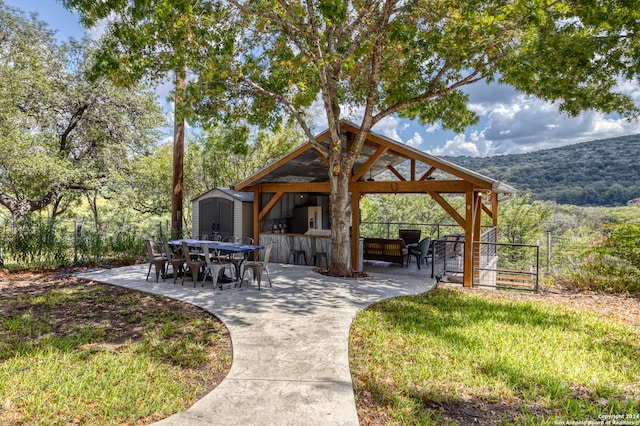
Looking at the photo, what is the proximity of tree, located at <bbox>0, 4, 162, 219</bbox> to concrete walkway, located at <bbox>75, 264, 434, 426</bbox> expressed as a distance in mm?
5795

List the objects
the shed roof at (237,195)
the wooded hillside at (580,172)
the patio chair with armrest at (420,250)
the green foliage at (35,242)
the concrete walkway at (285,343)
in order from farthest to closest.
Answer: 1. the wooded hillside at (580,172)
2. the shed roof at (237,195)
3. the patio chair with armrest at (420,250)
4. the green foliage at (35,242)
5. the concrete walkway at (285,343)

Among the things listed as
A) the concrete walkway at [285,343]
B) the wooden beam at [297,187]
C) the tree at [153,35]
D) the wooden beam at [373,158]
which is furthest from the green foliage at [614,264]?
the tree at [153,35]

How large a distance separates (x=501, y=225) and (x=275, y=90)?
70.9ft

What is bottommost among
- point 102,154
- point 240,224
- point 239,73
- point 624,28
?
point 240,224

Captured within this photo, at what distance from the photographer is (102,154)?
14.2 metres

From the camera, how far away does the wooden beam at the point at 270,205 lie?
1099cm

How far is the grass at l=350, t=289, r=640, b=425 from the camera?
3105mm

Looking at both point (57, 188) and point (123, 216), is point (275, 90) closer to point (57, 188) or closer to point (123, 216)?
point (57, 188)

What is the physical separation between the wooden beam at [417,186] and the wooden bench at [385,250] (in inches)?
62.2

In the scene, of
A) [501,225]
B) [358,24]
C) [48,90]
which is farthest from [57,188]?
[501,225]

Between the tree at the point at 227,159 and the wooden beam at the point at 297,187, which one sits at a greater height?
the tree at the point at 227,159

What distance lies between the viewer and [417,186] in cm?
923

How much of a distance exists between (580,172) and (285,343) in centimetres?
4817

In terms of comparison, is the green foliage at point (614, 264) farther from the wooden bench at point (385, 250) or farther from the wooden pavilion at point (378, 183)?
the wooden bench at point (385, 250)
